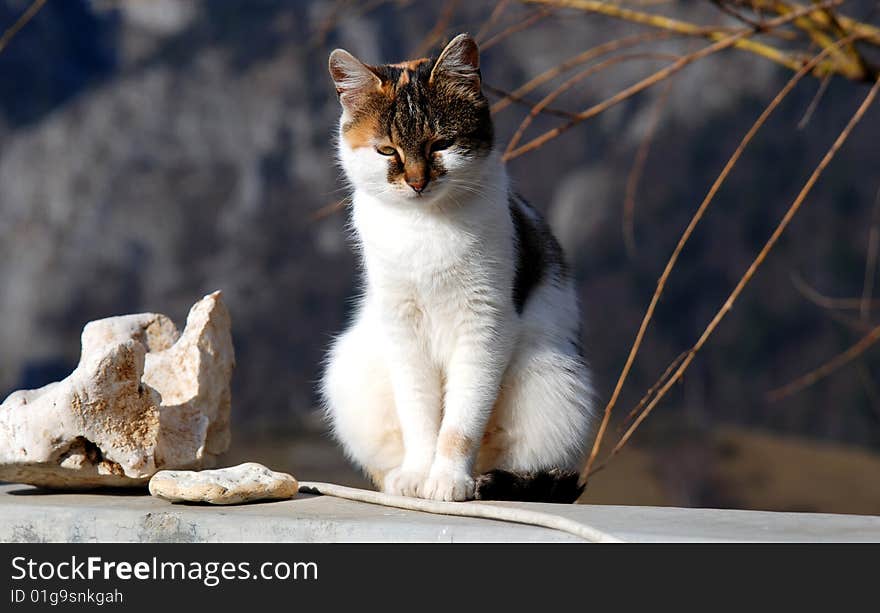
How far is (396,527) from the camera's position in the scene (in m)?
1.28

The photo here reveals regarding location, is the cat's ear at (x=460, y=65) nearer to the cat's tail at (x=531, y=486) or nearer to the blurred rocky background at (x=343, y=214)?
the cat's tail at (x=531, y=486)

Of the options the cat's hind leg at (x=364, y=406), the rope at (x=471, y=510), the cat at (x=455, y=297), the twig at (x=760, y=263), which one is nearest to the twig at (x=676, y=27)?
the cat at (x=455, y=297)

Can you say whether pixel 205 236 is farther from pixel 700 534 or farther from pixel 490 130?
pixel 700 534

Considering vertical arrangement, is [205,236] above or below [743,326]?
above

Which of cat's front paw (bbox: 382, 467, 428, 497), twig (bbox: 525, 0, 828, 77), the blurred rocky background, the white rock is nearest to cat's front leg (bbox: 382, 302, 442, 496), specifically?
cat's front paw (bbox: 382, 467, 428, 497)

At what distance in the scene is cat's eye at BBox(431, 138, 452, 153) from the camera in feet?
4.97

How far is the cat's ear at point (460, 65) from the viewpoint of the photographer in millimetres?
1522

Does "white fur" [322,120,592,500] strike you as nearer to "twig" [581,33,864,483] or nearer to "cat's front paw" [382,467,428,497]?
"cat's front paw" [382,467,428,497]

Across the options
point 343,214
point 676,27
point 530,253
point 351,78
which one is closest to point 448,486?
point 530,253

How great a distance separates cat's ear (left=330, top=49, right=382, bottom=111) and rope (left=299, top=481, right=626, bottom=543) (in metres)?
0.61

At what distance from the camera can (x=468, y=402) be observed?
61.6 inches

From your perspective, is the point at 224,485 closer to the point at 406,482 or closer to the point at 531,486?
the point at 406,482
